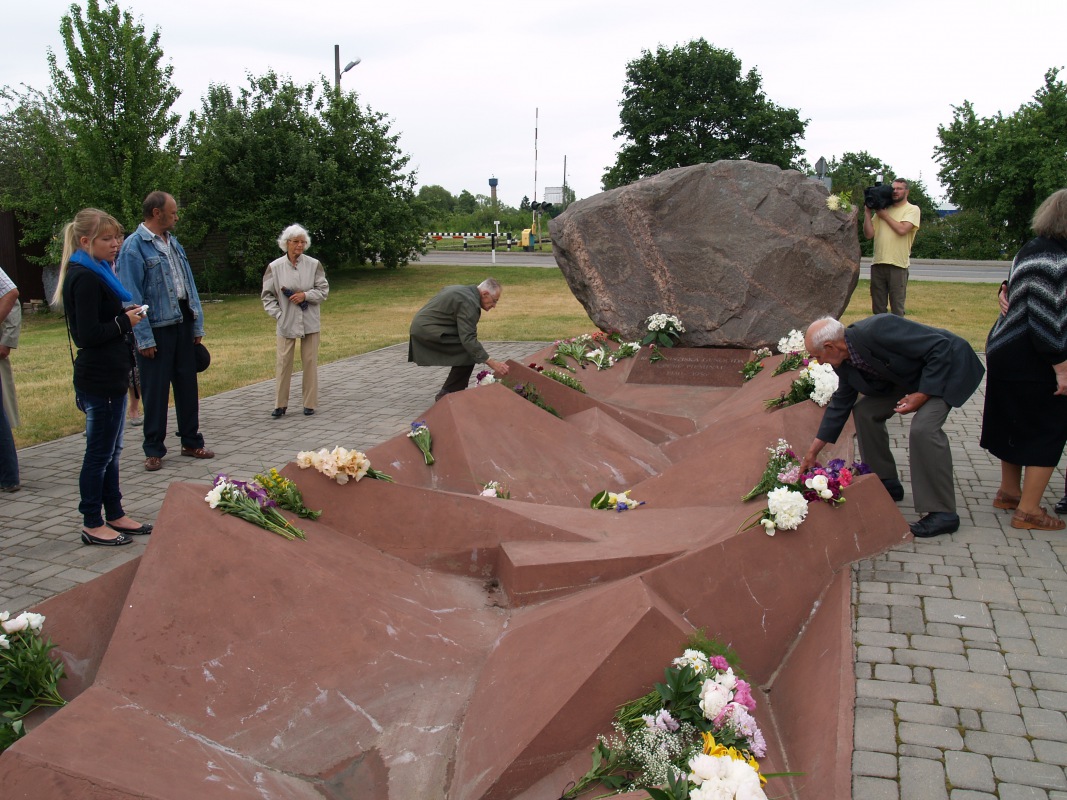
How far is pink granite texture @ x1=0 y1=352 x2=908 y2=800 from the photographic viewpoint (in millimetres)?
2984

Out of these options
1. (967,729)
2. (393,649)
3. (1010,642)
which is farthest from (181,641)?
(1010,642)

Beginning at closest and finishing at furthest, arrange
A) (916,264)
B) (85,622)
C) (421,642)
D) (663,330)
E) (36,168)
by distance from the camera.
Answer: (85,622) < (421,642) < (663,330) < (36,168) < (916,264)

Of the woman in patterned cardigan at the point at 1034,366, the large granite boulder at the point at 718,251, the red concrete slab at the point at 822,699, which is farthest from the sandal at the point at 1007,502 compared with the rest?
the large granite boulder at the point at 718,251

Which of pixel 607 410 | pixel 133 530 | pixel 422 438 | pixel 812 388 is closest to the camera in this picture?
pixel 133 530

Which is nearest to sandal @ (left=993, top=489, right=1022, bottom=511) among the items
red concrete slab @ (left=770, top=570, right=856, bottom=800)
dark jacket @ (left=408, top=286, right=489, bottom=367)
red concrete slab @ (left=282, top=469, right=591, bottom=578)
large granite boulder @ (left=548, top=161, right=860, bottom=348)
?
red concrete slab @ (left=770, top=570, right=856, bottom=800)

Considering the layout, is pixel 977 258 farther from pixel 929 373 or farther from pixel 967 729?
pixel 967 729

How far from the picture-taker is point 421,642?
151 inches

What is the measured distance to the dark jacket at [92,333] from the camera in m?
4.96

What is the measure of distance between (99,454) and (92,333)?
2.24ft

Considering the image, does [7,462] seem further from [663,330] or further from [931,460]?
[931,460]

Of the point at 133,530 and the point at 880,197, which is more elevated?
the point at 880,197

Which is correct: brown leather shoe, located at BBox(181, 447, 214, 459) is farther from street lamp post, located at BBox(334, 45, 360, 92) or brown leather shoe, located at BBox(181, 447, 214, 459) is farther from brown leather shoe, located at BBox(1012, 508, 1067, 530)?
street lamp post, located at BBox(334, 45, 360, 92)

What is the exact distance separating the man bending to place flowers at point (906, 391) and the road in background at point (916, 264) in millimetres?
16310

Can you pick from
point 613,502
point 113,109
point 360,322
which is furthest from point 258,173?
point 613,502
